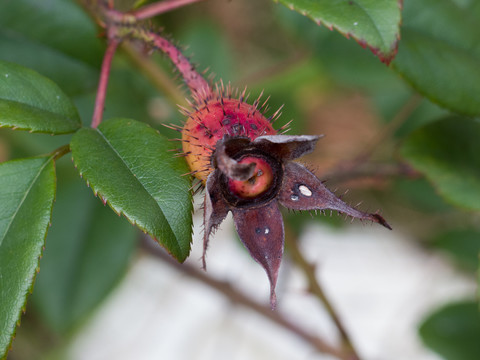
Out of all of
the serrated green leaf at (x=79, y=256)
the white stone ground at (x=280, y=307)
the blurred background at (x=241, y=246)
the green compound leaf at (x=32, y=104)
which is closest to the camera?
the green compound leaf at (x=32, y=104)

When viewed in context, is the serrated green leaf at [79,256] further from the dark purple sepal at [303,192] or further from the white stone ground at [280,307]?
the dark purple sepal at [303,192]

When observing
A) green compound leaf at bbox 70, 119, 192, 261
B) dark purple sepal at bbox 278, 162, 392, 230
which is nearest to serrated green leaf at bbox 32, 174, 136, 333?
green compound leaf at bbox 70, 119, 192, 261

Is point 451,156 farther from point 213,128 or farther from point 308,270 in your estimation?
point 213,128

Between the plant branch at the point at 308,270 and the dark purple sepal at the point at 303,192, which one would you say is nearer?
the dark purple sepal at the point at 303,192

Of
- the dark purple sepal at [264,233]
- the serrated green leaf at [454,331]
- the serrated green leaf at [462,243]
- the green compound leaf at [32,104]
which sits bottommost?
the serrated green leaf at [454,331]

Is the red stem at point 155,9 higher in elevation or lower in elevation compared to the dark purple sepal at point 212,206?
higher

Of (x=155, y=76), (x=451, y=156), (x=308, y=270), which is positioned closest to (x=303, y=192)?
(x=308, y=270)

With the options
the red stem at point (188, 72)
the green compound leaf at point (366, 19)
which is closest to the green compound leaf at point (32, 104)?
the red stem at point (188, 72)
